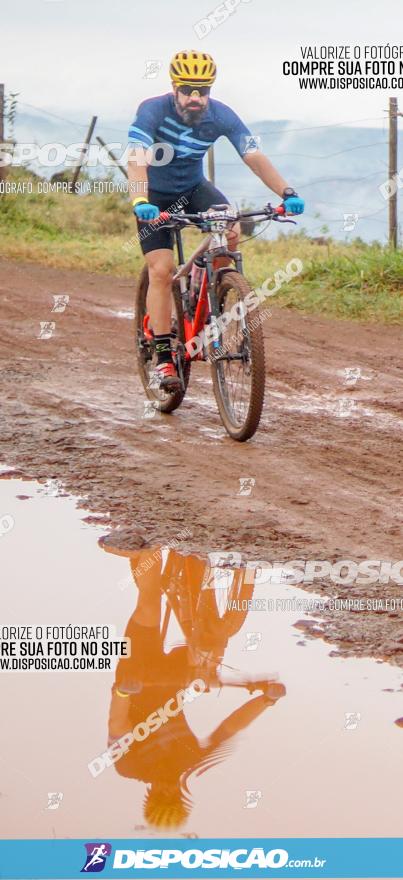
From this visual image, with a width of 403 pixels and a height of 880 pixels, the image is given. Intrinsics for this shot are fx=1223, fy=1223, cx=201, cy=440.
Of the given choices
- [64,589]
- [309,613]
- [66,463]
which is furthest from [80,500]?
[309,613]

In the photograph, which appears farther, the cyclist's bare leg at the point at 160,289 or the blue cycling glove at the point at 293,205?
the cyclist's bare leg at the point at 160,289

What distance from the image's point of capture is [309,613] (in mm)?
4906

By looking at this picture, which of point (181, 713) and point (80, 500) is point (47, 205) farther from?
point (181, 713)

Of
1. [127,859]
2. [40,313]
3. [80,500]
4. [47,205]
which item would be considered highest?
[47,205]

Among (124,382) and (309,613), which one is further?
(124,382)

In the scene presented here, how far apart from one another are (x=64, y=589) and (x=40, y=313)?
6.90m

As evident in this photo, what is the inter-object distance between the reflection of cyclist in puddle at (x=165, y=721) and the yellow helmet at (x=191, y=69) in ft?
11.7

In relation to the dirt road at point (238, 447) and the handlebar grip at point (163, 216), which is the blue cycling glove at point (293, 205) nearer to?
the handlebar grip at point (163, 216)

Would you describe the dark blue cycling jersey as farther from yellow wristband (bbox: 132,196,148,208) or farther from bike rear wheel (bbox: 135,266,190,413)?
bike rear wheel (bbox: 135,266,190,413)

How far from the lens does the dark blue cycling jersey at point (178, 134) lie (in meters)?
7.44

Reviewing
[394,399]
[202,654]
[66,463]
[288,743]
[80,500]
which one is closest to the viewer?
[288,743]

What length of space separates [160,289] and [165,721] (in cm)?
423

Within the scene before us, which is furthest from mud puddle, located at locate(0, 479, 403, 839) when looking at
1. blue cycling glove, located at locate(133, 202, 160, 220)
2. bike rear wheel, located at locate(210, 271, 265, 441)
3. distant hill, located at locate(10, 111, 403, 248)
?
distant hill, located at locate(10, 111, 403, 248)

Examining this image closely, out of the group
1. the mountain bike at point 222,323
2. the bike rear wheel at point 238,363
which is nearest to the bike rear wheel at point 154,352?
the mountain bike at point 222,323
